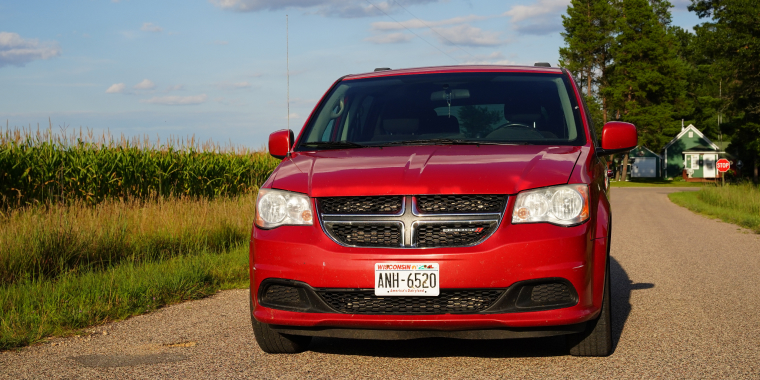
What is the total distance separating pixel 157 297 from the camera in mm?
6621

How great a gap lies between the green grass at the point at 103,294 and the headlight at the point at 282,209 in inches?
80.5

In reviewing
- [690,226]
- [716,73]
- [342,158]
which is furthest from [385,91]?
[716,73]

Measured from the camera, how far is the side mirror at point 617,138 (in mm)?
4922

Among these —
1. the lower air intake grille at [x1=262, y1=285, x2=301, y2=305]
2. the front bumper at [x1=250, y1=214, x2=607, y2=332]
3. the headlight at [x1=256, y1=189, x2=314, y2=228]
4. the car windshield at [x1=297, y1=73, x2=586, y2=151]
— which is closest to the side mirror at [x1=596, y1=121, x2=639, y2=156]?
the car windshield at [x1=297, y1=73, x2=586, y2=151]

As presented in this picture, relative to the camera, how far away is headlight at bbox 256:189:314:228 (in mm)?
4121

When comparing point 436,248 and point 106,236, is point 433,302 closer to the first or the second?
point 436,248

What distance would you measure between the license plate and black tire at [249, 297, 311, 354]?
974 millimetres

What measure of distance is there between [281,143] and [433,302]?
6.15 ft

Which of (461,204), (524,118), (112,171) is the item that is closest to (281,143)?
(524,118)

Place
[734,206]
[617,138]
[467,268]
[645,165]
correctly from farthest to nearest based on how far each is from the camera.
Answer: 1. [645,165]
2. [734,206]
3. [617,138]
4. [467,268]

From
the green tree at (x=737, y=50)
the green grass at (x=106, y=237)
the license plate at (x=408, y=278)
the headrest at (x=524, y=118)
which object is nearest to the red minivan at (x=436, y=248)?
the license plate at (x=408, y=278)

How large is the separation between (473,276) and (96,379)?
2116 millimetres

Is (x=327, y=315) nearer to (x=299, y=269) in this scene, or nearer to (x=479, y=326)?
(x=299, y=269)

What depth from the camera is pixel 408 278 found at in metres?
3.86
